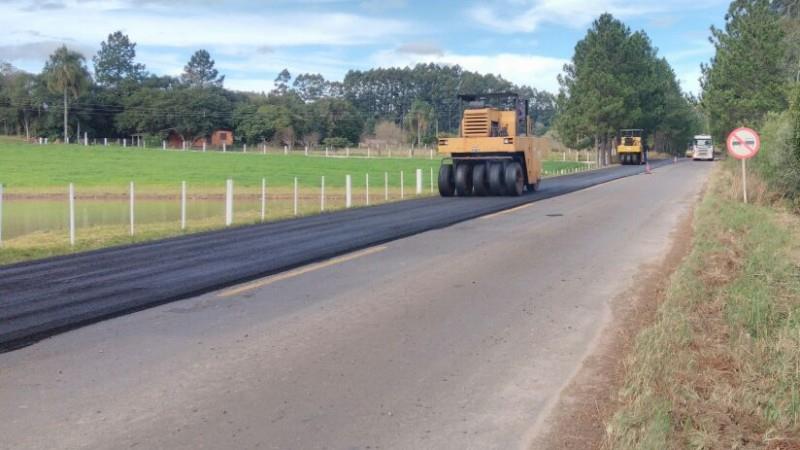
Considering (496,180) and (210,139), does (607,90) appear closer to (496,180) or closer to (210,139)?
(496,180)

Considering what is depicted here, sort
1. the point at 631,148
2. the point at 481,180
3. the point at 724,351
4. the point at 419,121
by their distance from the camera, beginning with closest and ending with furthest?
the point at 724,351 → the point at 481,180 → the point at 631,148 → the point at 419,121

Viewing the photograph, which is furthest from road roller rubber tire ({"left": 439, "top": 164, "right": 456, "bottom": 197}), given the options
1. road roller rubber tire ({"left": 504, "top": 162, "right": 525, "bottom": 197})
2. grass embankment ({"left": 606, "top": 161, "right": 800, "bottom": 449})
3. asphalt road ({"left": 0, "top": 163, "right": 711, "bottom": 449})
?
grass embankment ({"left": 606, "top": 161, "right": 800, "bottom": 449})

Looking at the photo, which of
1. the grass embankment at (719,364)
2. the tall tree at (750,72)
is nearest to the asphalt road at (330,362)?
the grass embankment at (719,364)

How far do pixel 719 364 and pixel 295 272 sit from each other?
6.38 metres

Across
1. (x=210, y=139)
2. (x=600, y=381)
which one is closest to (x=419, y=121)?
(x=210, y=139)

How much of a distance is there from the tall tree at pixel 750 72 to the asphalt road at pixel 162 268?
35.3m

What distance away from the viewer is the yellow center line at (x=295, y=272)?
9695mm

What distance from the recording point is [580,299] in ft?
30.5

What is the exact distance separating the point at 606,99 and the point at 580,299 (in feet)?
197

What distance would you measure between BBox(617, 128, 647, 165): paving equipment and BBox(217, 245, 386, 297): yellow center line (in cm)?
5552

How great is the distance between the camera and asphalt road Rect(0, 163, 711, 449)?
16.6ft

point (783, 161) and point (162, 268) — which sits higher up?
point (783, 161)

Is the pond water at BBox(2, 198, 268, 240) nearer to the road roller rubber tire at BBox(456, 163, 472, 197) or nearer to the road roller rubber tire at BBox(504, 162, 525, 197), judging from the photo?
the road roller rubber tire at BBox(456, 163, 472, 197)

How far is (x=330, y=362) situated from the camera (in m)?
6.58
